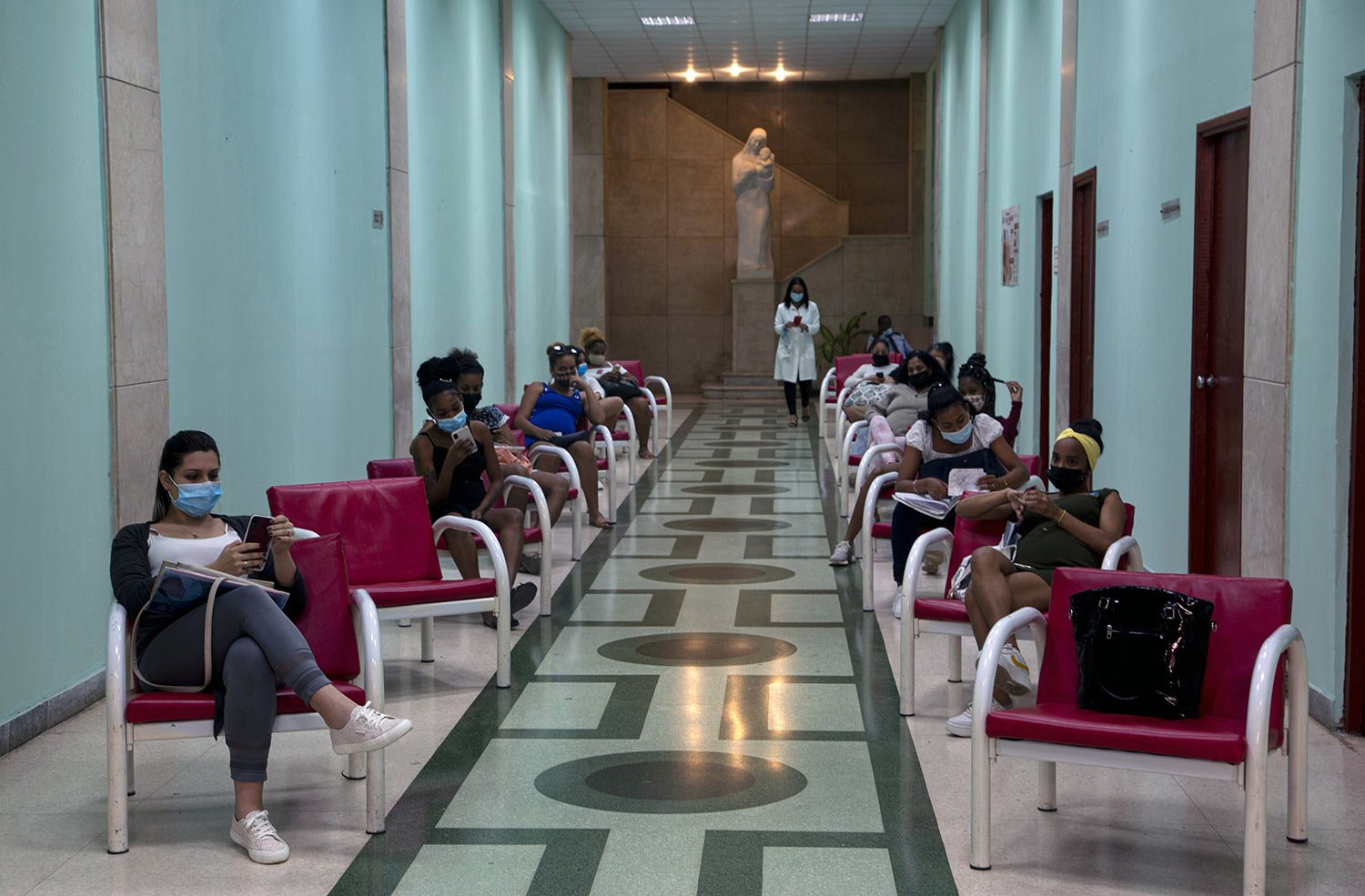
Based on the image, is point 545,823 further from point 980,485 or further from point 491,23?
point 491,23

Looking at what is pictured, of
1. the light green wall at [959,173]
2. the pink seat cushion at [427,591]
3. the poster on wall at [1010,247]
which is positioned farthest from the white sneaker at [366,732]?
the light green wall at [959,173]

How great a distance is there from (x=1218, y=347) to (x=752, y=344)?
14.6 m

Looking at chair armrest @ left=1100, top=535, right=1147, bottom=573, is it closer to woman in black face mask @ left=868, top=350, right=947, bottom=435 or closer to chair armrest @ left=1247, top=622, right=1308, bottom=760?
chair armrest @ left=1247, top=622, right=1308, bottom=760

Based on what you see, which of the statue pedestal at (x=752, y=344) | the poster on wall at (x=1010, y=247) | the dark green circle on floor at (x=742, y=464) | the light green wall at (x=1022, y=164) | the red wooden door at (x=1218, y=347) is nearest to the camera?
the red wooden door at (x=1218, y=347)

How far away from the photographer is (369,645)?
4.11m

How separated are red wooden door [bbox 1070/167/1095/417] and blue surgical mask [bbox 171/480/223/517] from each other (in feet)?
20.3

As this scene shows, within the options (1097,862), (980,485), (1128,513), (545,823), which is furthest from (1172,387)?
(545,823)

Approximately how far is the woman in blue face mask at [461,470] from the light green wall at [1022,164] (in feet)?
16.0

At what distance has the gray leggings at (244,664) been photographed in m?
3.92

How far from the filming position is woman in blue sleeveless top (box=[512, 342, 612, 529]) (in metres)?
9.35

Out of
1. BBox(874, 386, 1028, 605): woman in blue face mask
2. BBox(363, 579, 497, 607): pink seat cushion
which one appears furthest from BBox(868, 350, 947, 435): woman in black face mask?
BBox(363, 579, 497, 607): pink seat cushion

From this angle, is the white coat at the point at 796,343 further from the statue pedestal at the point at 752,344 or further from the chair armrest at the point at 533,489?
the chair armrest at the point at 533,489

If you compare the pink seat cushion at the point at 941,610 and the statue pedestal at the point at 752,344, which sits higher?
the statue pedestal at the point at 752,344

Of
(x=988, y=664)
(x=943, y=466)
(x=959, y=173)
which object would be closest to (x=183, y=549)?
(x=988, y=664)
